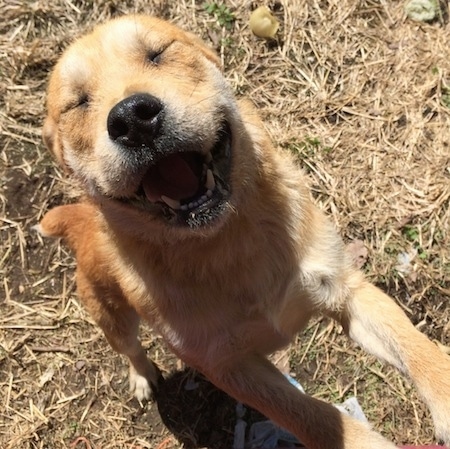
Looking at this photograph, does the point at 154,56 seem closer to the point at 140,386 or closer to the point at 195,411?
the point at 140,386

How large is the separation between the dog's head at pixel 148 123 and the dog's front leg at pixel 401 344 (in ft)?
3.97

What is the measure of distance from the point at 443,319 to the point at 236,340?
7.15 ft

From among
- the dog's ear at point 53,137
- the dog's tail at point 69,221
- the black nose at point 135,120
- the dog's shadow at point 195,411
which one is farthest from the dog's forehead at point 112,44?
the dog's shadow at point 195,411

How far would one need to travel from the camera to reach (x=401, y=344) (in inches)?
142

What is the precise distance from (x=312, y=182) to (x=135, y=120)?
2.93 metres

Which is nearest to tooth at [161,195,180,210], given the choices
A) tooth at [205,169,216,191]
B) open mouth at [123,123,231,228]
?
open mouth at [123,123,231,228]

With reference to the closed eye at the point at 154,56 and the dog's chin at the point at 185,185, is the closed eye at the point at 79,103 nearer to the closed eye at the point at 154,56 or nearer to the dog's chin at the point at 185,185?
the closed eye at the point at 154,56

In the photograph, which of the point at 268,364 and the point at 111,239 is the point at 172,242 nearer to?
the point at 111,239

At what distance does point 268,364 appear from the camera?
12.8ft

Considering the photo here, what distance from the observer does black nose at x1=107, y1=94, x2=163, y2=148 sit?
9.68ft

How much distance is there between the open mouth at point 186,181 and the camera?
3191 millimetres

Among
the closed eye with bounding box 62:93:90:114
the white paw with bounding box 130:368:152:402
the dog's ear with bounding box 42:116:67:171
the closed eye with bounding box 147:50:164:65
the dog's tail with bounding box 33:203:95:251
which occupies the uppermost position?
the closed eye with bounding box 147:50:164:65

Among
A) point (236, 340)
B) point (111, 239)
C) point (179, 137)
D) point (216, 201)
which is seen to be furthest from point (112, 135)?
point (236, 340)

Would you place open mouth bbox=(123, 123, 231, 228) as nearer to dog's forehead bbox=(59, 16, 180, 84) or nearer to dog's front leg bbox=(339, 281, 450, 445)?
dog's forehead bbox=(59, 16, 180, 84)
